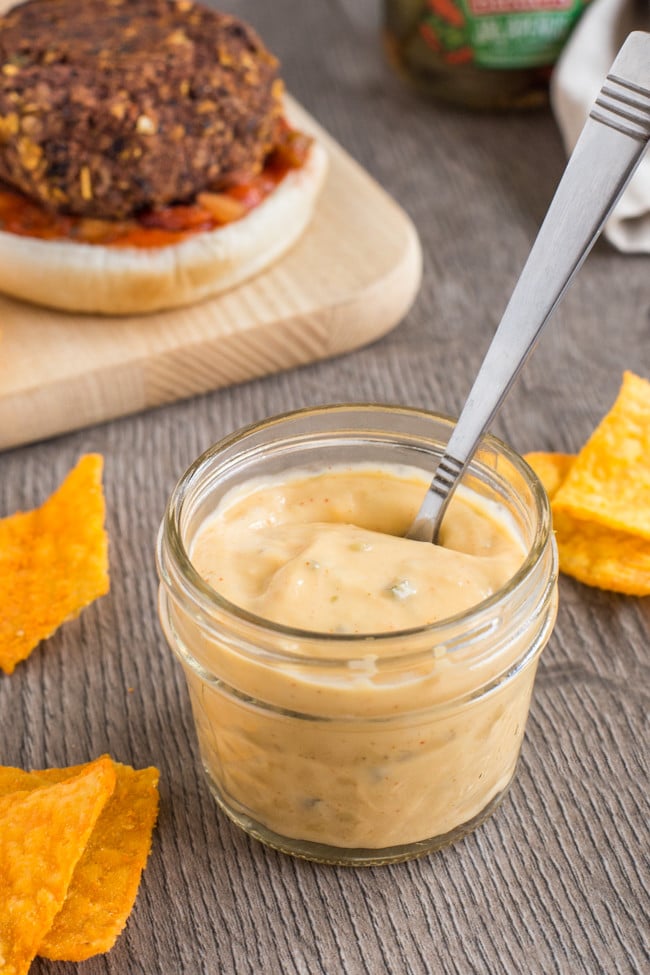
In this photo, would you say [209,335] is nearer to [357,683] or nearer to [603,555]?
[603,555]

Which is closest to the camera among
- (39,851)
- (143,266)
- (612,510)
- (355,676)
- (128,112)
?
(355,676)

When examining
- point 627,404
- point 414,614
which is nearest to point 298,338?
point 627,404

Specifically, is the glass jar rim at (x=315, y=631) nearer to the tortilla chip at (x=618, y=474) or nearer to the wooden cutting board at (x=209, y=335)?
the tortilla chip at (x=618, y=474)

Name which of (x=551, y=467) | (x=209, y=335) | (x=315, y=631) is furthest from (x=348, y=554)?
(x=209, y=335)

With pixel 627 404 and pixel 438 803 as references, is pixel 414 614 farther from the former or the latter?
pixel 627 404

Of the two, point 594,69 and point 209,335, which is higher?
point 594,69

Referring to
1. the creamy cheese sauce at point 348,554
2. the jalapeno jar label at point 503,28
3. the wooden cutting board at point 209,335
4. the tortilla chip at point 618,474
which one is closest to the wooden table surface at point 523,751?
the wooden cutting board at point 209,335

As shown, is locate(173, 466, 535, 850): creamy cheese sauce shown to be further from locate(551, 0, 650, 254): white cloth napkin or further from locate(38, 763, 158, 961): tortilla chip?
locate(551, 0, 650, 254): white cloth napkin
